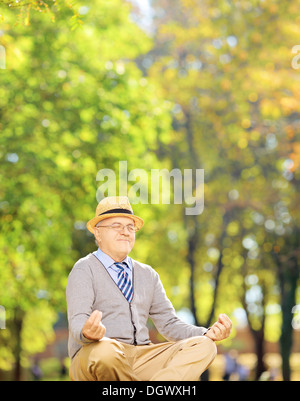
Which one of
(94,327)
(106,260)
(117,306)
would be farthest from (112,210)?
(94,327)

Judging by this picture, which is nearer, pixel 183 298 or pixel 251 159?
pixel 251 159

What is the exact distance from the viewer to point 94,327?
416cm

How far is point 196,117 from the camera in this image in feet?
71.9

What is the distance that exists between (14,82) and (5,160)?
1.68 m

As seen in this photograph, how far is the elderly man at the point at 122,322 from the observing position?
4.35 m

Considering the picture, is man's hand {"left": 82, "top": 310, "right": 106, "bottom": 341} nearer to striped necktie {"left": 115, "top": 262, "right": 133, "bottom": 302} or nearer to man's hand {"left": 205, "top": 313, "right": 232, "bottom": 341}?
striped necktie {"left": 115, "top": 262, "right": 133, "bottom": 302}

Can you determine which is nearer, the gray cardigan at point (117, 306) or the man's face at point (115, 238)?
the gray cardigan at point (117, 306)

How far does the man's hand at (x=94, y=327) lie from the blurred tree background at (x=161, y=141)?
2.94 metres

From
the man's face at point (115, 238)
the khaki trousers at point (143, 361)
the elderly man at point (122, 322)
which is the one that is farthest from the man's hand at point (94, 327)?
the man's face at point (115, 238)

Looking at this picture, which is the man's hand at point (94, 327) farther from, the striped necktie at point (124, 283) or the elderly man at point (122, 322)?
the striped necktie at point (124, 283)

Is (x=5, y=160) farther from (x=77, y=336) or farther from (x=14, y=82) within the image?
(x=77, y=336)

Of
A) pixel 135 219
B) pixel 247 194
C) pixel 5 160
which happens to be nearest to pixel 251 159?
pixel 247 194

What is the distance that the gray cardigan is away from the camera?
4586mm

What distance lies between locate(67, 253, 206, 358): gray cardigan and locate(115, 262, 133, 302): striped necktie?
0.04 m
